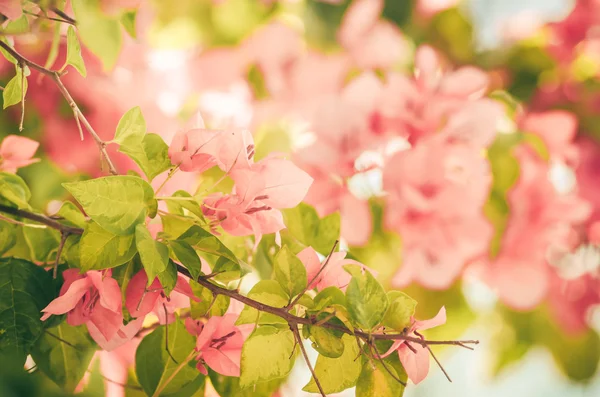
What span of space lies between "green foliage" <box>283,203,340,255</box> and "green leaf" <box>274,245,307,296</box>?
7 centimetres

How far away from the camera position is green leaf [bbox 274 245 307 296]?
8.6 inches

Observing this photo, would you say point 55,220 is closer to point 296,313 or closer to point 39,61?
point 296,313

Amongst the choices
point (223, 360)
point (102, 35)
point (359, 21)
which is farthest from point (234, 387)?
point (359, 21)

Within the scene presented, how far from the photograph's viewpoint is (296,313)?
24 centimetres

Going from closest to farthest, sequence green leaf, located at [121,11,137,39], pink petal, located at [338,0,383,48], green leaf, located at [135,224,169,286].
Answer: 1. green leaf, located at [135,224,169,286]
2. green leaf, located at [121,11,137,39]
3. pink petal, located at [338,0,383,48]

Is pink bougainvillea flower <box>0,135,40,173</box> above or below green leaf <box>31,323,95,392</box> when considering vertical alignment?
above

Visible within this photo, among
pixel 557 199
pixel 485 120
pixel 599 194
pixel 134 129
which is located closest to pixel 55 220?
pixel 134 129

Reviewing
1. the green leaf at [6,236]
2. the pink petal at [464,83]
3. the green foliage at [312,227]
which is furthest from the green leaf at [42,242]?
the pink petal at [464,83]

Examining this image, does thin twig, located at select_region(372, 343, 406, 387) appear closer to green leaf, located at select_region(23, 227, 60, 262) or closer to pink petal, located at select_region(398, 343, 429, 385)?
pink petal, located at select_region(398, 343, 429, 385)

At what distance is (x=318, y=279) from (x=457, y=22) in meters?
0.41

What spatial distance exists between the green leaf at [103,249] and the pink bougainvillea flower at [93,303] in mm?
11

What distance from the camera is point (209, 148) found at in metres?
0.23

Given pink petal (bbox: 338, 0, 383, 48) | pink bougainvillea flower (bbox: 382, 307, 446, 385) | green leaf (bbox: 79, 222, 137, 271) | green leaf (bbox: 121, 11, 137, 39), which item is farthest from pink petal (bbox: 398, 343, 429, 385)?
pink petal (bbox: 338, 0, 383, 48)

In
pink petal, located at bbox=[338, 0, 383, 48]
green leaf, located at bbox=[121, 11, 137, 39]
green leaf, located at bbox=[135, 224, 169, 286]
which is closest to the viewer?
green leaf, located at bbox=[135, 224, 169, 286]
